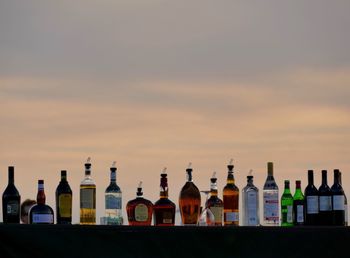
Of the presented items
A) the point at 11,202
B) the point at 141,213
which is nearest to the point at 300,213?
the point at 141,213

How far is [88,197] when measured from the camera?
4.69 meters

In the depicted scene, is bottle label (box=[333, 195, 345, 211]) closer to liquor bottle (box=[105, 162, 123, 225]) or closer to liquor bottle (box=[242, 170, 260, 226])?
liquor bottle (box=[242, 170, 260, 226])

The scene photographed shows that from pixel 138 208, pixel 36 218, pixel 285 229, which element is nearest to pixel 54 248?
pixel 36 218

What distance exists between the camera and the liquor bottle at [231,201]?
4956 mm

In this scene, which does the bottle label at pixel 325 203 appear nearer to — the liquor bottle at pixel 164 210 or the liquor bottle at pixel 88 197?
the liquor bottle at pixel 164 210

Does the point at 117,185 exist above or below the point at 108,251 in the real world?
above

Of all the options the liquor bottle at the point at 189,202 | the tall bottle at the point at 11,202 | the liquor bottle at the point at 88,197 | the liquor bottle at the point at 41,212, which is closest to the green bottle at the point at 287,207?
the liquor bottle at the point at 189,202

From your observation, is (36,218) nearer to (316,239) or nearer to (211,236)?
(211,236)

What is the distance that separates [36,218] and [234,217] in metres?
1.02

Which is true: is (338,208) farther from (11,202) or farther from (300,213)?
(11,202)

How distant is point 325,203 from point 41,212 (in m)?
1.49

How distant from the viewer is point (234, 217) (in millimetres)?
4957

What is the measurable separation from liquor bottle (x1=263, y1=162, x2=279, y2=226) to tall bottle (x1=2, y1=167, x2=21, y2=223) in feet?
4.12

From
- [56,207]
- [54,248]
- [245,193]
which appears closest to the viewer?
[54,248]
